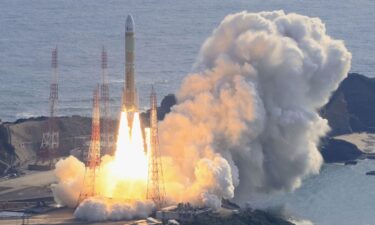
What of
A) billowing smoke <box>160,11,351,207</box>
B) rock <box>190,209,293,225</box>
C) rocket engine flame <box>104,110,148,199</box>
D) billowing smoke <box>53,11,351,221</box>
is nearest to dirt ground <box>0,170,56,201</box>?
billowing smoke <box>53,11,351,221</box>

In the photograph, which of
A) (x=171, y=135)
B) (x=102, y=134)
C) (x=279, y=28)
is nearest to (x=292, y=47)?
(x=279, y=28)

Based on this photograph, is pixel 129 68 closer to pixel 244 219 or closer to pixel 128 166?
pixel 128 166

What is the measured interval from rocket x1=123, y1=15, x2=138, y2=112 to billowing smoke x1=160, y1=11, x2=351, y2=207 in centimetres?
777

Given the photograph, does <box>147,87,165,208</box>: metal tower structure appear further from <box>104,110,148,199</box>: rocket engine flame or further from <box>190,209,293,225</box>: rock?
<box>190,209,293,225</box>: rock

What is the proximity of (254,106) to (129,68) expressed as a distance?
1612cm

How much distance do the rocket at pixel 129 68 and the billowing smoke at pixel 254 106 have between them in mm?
7772

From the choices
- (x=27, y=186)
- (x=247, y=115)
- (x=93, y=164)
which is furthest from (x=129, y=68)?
(x=27, y=186)

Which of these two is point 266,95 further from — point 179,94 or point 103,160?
point 103,160

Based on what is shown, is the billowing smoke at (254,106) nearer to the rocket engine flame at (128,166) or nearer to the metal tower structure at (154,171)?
the rocket engine flame at (128,166)

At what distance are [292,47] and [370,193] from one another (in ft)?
70.5

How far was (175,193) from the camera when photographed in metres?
159

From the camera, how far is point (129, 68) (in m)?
159

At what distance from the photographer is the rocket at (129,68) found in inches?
6201

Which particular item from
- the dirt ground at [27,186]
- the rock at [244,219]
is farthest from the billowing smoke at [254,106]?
the dirt ground at [27,186]
